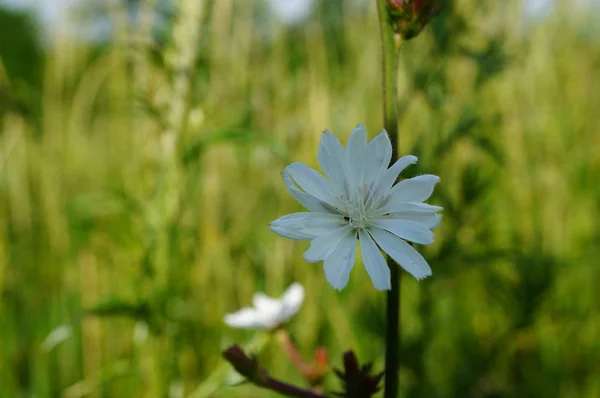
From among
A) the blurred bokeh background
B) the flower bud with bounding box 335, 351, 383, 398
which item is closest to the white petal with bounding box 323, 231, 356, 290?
the flower bud with bounding box 335, 351, 383, 398

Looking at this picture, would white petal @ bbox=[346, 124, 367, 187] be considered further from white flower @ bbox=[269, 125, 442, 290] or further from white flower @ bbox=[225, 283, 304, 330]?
white flower @ bbox=[225, 283, 304, 330]

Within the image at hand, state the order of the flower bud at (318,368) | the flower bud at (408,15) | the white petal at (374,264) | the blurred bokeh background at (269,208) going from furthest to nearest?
1. the blurred bokeh background at (269,208)
2. the flower bud at (318,368)
3. the flower bud at (408,15)
4. the white petal at (374,264)

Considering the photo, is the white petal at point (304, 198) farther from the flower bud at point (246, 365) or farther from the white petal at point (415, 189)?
the flower bud at point (246, 365)

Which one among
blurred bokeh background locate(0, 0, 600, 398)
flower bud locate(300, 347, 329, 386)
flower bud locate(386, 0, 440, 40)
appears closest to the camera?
flower bud locate(386, 0, 440, 40)

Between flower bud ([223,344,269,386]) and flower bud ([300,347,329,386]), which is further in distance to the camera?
flower bud ([300,347,329,386])

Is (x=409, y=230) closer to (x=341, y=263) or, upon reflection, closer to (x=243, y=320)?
(x=341, y=263)

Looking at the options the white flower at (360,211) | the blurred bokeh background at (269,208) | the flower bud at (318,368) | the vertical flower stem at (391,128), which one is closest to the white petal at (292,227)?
the white flower at (360,211)
